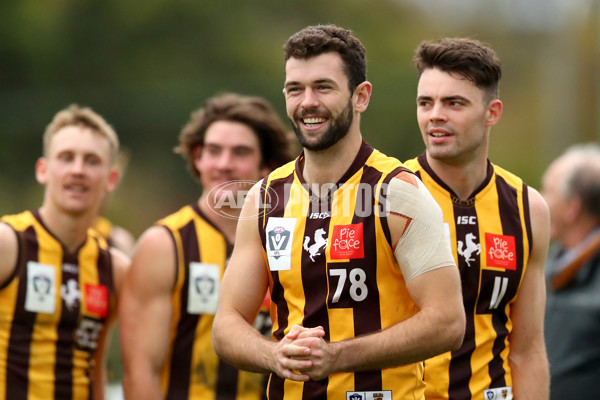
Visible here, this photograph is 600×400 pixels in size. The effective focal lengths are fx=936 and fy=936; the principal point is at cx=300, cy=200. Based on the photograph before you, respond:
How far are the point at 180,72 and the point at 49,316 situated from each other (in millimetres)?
16990

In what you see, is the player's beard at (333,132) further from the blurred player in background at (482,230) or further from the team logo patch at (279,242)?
the blurred player in background at (482,230)

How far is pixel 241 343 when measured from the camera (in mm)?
3705

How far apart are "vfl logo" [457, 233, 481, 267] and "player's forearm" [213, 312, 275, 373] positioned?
3.61 ft

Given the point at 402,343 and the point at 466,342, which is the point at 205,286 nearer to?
the point at 466,342

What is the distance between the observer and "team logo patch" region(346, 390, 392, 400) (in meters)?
3.72

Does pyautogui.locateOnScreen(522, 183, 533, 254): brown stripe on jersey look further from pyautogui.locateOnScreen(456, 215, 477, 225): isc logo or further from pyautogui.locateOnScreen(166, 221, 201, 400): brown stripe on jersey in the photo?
pyautogui.locateOnScreen(166, 221, 201, 400): brown stripe on jersey

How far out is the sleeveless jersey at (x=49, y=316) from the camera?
5.05 meters

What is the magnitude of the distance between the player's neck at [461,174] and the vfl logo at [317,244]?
902 millimetres

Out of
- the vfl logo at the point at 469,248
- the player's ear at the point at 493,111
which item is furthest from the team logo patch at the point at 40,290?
the player's ear at the point at 493,111

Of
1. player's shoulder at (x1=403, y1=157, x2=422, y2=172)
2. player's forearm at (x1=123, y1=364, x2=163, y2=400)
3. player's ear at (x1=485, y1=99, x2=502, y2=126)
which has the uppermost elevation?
player's ear at (x1=485, y1=99, x2=502, y2=126)

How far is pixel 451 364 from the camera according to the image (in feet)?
13.8

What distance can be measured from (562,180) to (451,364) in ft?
10.2

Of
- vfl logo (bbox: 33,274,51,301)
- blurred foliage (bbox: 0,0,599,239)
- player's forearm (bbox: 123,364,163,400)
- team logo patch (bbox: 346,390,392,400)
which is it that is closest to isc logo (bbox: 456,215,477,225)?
team logo patch (bbox: 346,390,392,400)

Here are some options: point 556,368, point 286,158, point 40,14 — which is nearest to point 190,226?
point 286,158
